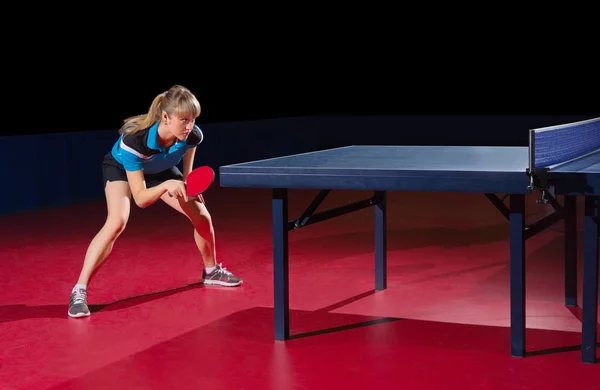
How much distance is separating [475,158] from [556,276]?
145 cm

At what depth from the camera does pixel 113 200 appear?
5082mm

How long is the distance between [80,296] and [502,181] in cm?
239

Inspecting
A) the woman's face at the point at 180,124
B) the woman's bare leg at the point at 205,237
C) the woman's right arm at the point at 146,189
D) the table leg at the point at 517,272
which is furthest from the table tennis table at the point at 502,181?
the woman's bare leg at the point at 205,237

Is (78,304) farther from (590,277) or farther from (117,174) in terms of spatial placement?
(590,277)

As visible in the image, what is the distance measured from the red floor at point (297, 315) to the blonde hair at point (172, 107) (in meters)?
1.00

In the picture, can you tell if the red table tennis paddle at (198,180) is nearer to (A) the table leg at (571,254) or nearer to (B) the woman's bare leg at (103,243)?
(B) the woman's bare leg at (103,243)

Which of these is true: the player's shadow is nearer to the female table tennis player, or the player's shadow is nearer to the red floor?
the red floor

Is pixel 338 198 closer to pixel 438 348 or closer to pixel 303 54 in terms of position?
pixel 438 348

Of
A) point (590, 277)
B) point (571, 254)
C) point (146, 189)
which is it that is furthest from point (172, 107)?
point (571, 254)

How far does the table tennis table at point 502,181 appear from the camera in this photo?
3.77 metres

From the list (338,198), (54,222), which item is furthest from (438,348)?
(338,198)

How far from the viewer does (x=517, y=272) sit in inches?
155

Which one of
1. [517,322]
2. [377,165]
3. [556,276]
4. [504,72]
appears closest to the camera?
[517,322]

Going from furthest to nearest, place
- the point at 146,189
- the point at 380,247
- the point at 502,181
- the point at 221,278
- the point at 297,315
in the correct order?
the point at 221,278, the point at 380,247, the point at 297,315, the point at 146,189, the point at 502,181
